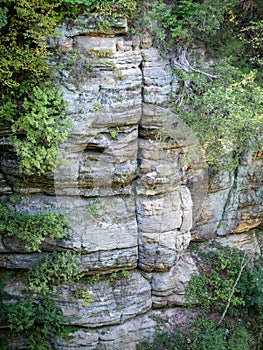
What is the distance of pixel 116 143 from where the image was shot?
5.91 m

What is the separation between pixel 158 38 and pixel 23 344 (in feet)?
18.4

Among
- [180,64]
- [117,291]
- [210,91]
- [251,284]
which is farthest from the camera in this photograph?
[251,284]

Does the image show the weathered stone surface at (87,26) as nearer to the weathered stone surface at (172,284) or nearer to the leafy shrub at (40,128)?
the leafy shrub at (40,128)

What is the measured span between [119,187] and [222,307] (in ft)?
10.6

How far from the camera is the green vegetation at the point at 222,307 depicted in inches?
270

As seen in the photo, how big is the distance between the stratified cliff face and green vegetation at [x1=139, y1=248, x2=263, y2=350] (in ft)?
1.13

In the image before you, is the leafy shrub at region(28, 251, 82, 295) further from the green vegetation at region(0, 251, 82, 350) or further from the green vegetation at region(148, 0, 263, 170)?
the green vegetation at region(148, 0, 263, 170)

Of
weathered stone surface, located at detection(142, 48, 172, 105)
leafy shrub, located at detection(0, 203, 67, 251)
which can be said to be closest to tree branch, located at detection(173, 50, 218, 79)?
weathered stone surface, located at detection(142, 48, 172, 105)

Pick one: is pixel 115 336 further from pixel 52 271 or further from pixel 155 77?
pixel 155 77

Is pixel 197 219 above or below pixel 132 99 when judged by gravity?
below

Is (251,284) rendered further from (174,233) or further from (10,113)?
(10,113)

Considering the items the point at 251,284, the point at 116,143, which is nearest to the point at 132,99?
the point at 116,143

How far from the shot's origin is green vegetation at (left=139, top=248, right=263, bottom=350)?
6.86 meters

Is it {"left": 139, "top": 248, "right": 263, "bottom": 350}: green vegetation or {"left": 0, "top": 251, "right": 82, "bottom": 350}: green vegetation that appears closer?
{"left": 0, "top": 251, "right": 82, "bottom": 350}: green vegetation
